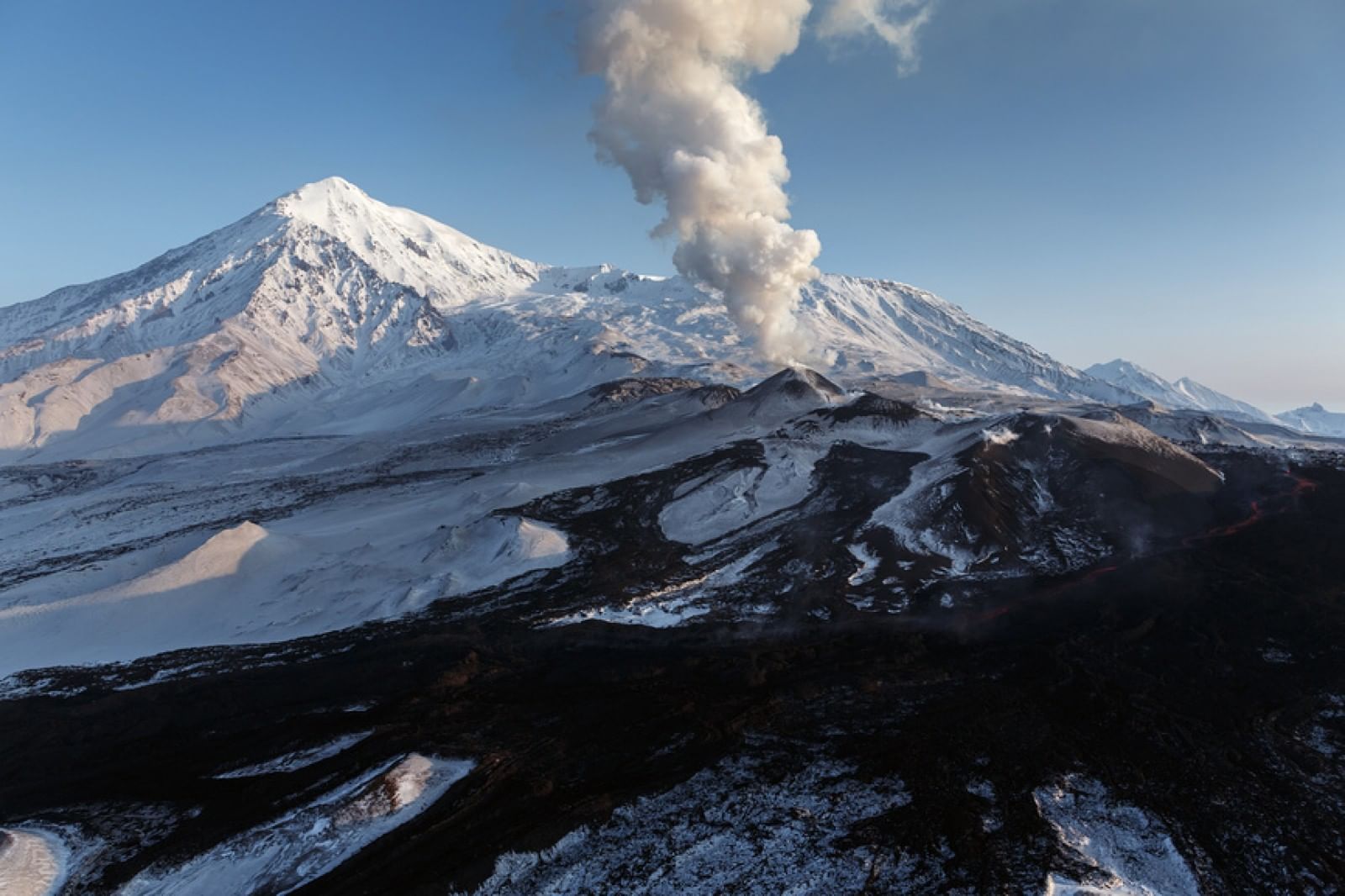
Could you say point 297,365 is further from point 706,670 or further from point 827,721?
point 827,721

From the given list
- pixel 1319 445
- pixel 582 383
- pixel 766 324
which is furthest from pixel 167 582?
pixel 1319 445

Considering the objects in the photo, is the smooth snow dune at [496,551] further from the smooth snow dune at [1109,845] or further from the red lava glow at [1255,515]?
the red lava glow at [1255,515]

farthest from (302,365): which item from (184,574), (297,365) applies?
(184,574)

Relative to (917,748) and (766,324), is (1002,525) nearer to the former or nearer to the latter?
(917,748)

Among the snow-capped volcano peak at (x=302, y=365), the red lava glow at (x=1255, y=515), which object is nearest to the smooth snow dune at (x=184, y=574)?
the red lava glow at (x=1255, y=515)

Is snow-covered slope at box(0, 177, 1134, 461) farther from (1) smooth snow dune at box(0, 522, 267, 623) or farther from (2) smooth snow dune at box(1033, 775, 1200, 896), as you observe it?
(2) smooth snow dune at box(1033, 775, 1200, 896)
